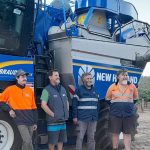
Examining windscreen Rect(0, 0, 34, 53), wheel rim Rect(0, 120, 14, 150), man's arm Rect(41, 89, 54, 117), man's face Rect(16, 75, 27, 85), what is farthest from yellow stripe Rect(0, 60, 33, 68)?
wheel rim Rect(0, 120, 14, 150)

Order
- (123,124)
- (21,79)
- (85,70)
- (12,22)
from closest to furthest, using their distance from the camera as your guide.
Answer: (21,79)
(12,22)
(123,124)
(85,70)

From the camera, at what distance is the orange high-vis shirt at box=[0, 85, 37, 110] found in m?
6.07

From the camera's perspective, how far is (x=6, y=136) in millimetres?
6289

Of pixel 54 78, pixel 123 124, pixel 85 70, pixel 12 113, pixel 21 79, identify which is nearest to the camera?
pixel 12 113

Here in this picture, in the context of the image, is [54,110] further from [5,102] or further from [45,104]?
[5,102]

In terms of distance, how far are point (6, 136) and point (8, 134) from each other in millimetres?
50

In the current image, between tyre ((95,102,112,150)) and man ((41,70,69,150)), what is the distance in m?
1.47

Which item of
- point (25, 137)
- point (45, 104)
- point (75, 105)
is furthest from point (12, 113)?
point (75, 105)

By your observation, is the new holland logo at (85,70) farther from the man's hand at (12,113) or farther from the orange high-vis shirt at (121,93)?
the man's hand at (12,113)

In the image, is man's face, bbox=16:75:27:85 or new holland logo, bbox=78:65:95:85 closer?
man's face, bbox=16:75:27:85

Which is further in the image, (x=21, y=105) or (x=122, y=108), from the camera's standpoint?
(x=122, y=108)

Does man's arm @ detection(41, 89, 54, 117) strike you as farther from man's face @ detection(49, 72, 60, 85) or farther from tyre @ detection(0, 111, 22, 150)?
tyre @ detection(0, 111, 22, 150)

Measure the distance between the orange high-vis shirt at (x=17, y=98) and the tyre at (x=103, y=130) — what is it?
225 cm

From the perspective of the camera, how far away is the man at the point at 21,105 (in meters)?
6.07
